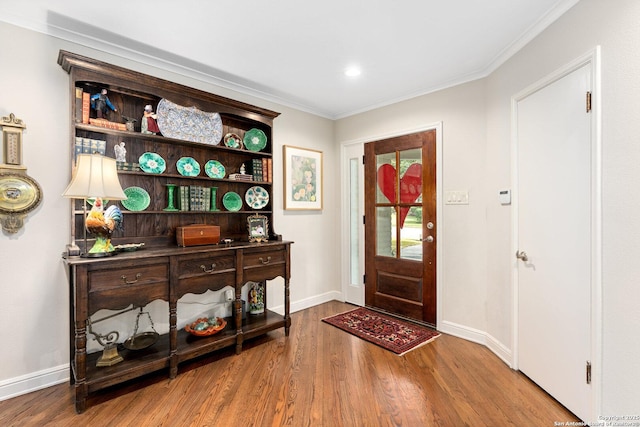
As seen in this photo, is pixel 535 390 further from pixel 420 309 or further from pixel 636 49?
pixel 636 49

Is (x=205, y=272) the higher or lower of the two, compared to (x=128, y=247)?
lower

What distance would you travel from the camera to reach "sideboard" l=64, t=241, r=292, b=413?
1785mm

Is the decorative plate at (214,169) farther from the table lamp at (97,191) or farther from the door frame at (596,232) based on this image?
the door frame at (596,232)

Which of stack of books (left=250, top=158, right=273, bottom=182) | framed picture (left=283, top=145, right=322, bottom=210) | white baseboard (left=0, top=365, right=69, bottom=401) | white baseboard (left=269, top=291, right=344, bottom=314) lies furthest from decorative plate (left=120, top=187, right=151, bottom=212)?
white baseboard (left=269, top=291, right=344, bottom=314)

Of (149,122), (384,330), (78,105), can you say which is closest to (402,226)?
(384,330)

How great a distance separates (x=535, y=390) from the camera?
1968mm

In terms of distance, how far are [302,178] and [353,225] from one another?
0.91 metres

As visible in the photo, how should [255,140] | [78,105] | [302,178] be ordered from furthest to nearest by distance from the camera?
[302,178]
[255,140]
[78,105]

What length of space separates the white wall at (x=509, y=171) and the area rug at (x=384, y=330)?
13.3 inches

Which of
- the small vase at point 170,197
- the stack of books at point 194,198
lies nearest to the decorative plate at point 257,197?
the stack of books at point 194,198

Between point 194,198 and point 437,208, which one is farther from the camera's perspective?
point 437,208

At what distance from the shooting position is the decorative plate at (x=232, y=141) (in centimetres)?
288

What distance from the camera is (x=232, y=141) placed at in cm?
291

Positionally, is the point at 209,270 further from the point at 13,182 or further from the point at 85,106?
the point at 85,106
